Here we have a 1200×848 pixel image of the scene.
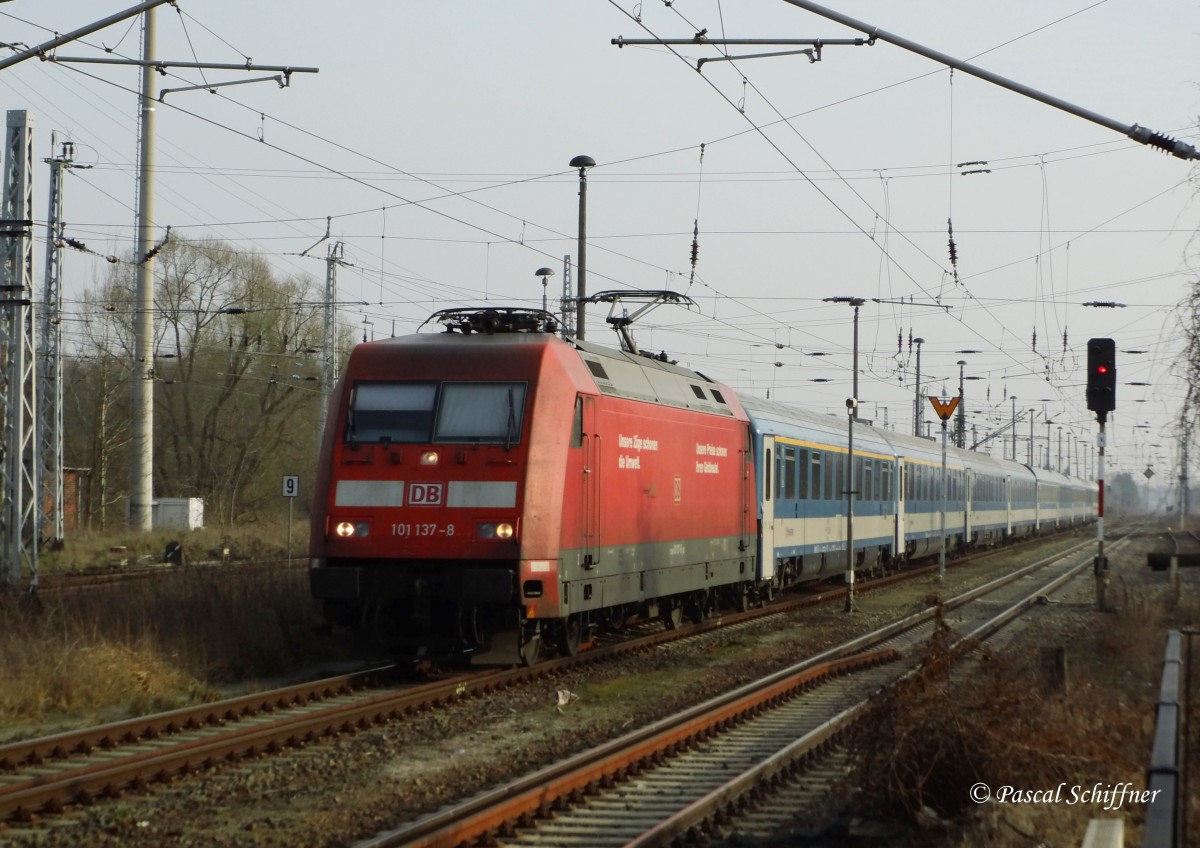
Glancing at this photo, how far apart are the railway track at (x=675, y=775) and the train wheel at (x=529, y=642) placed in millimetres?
2294

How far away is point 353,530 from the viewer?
45.1 feet

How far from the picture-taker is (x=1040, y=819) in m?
7.39

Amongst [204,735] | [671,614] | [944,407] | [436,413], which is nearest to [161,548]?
[671,614]

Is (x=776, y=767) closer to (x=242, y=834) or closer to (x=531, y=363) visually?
(x=242, y=834)

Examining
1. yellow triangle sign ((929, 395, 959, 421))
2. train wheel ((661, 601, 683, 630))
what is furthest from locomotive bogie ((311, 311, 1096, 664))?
yellow triangle sign ((929, 395, 959, 421))

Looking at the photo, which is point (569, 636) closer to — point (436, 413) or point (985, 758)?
point (436, 413)

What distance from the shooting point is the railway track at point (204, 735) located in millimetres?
8719

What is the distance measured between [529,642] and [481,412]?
2.60 m

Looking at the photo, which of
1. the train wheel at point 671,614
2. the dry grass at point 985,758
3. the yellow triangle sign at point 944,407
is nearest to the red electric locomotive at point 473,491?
the train wheel at point 671,614

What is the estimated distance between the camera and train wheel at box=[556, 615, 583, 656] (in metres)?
15.4

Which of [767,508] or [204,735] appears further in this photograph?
[767,508]

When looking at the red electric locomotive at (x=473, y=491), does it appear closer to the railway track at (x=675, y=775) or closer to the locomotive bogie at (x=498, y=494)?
the locomotive bogie at (x=498, y=494)

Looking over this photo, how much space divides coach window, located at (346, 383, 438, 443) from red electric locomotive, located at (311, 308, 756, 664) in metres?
0.01

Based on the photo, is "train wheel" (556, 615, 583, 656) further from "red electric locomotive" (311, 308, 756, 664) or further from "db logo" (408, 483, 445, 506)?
"db logo" (408, 483, 445, 506)
